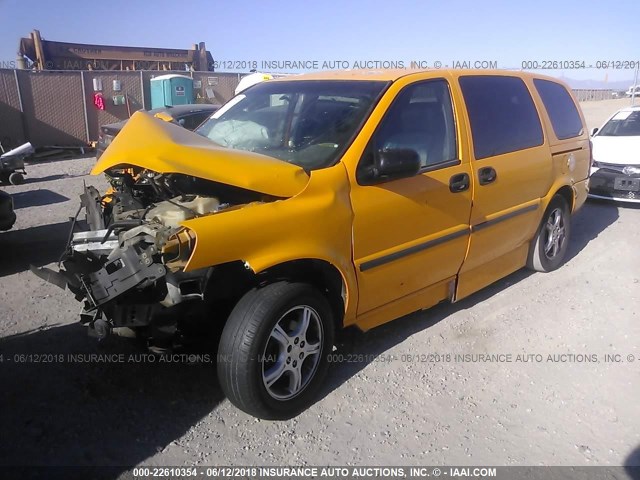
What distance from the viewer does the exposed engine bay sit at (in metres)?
2.56

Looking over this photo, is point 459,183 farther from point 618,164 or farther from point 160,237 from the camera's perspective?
point 618,164

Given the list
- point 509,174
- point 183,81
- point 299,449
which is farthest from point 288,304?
point 183,81

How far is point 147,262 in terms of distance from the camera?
255 centimetres

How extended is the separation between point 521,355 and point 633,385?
2.25 feet

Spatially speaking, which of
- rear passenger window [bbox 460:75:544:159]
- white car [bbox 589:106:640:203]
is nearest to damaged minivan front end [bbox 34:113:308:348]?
rear passenger window [bbox 460:75:544:159]

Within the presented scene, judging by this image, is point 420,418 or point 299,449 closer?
point 299,449

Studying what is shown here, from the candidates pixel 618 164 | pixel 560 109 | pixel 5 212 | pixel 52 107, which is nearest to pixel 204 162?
pixel 5 212

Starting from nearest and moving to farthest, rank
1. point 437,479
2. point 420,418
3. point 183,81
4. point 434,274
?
point 437,479 < point 420,418 < point 434,274 < point 183,81

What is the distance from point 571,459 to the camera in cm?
273

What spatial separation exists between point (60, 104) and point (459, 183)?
12.9 metres

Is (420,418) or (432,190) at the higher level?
(432,190)

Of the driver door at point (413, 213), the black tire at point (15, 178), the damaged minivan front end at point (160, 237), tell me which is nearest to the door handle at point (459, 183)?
the driver door at point (413, 213)

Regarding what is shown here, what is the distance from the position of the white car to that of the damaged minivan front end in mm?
6691

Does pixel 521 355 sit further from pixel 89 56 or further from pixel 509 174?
pixel 89 56
